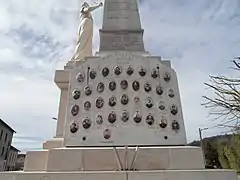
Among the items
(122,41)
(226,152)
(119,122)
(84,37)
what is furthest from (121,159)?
(226,152)

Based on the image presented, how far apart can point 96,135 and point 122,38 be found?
8.86ft

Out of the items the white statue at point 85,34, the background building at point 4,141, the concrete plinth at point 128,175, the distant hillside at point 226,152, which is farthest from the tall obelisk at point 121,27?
the background building at point 4,141

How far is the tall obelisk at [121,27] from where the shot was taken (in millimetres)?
6180

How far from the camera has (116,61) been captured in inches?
220

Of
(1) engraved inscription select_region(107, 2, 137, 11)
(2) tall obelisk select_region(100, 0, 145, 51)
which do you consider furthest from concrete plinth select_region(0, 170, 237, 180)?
(1) engraved inscription select_region(107, 2, 137, 11)

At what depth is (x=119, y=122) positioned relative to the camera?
5.03 meters

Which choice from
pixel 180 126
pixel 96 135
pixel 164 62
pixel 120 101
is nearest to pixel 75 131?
pixel 96 135

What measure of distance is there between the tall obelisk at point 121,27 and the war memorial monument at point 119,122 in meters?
0.03

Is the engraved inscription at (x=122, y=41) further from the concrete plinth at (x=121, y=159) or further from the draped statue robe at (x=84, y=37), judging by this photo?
the concrete plinth at (x=121, y=159)

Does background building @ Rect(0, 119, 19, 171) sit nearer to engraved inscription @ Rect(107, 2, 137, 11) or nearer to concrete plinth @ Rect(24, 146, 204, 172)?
engraved inscription @ Rect(107, 2, 137, 11)

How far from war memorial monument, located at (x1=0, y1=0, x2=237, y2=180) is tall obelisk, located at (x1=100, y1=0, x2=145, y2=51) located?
0.03m

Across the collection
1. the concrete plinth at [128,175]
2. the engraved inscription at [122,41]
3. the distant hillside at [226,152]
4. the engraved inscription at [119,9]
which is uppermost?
the engraved inscription at [119,9]

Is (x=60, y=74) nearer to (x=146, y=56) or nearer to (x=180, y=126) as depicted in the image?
(x=146, y=56)

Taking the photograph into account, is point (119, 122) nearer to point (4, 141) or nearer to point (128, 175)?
point (128, 175)
